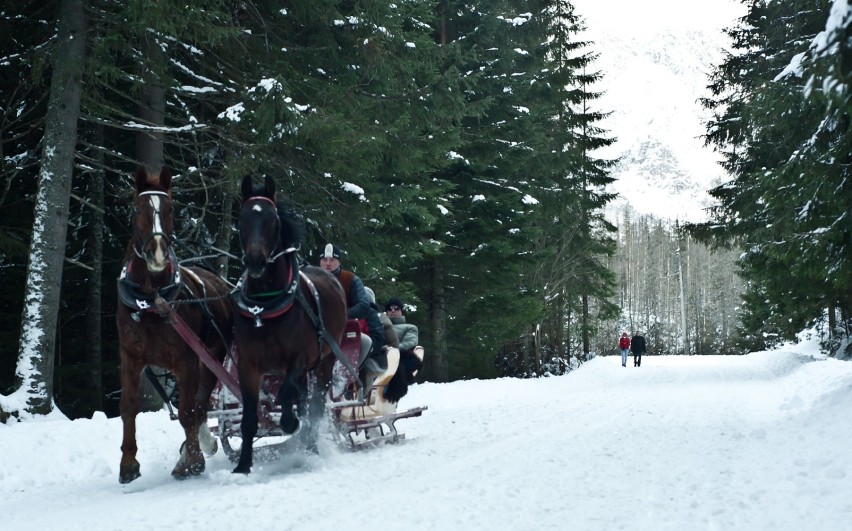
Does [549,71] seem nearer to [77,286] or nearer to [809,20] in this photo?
[809,20]

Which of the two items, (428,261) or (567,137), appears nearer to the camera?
(428,261)

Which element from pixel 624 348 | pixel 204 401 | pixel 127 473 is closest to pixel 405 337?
pixel 204 401

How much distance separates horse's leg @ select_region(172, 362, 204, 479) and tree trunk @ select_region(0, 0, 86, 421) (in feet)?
12.2

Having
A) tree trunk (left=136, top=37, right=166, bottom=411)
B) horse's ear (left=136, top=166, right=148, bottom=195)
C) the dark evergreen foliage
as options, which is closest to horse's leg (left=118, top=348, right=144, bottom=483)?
horse's ear (left=136, top=166, right=148, bottom=195)

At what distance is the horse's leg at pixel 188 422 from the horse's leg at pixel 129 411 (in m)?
0.38

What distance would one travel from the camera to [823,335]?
28.9m

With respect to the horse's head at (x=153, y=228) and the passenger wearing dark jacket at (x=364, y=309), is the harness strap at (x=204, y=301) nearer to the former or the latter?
the horse's head at (x=153, y=228)

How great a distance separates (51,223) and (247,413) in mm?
5041

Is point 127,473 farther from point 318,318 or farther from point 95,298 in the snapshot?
point 95,298

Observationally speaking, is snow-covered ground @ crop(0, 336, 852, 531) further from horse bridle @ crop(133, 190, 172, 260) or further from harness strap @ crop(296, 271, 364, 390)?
horse bridle @ crop(133, 190, 172, 260)

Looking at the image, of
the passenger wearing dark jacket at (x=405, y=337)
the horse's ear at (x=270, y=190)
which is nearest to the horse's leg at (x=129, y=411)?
the horse's ear at (x=270, y=190)

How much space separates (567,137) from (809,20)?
35.7 feet

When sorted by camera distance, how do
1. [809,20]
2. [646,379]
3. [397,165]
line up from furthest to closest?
[646,379] < [809,20] < [397,165]

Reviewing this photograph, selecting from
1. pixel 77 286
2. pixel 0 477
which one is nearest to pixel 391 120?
pixel 77 286
